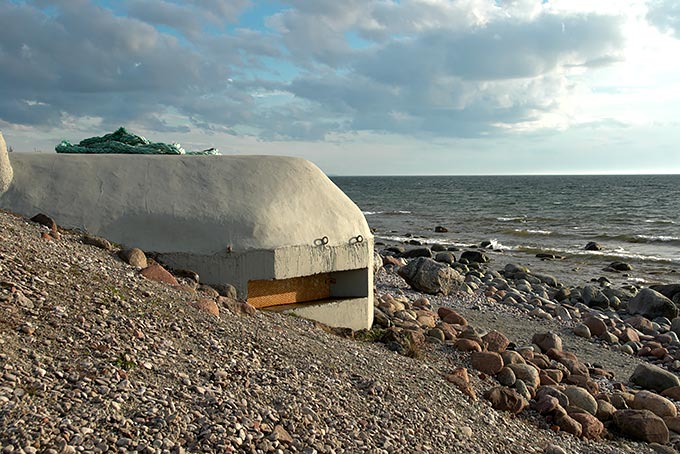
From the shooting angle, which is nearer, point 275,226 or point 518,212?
point 275,226

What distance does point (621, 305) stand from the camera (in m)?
18.1

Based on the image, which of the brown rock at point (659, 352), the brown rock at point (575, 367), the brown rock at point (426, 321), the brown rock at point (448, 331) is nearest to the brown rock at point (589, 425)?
the brown rock at point (575, 367)

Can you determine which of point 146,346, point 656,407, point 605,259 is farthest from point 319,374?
point 605,259

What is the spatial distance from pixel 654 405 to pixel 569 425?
206 centimetres

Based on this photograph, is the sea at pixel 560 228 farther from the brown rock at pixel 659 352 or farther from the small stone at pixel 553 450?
the small stone at pixel 553 450

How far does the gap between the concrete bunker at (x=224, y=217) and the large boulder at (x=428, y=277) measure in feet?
21.1

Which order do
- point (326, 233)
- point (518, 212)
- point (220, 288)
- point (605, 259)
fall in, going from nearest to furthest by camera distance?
point (220, 288) < point (326, 233) < point (605, 259) < point (518, 212)

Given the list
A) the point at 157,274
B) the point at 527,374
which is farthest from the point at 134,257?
the point at 527,374

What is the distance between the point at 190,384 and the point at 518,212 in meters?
46.0

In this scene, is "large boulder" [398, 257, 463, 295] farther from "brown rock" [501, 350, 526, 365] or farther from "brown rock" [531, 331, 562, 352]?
"brown rock" [501, 350, 526, 365]

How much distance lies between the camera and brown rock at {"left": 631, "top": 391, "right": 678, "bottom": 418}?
28.5 ft

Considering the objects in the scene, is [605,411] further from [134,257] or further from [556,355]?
[134,257]

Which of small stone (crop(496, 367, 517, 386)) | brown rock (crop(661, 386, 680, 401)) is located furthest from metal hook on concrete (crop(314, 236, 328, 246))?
brown rock (crop(661, 386, 680, 401))

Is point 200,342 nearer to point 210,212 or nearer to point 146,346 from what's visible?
point 146,346
